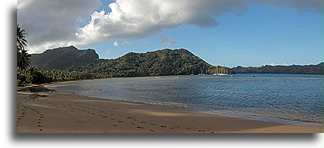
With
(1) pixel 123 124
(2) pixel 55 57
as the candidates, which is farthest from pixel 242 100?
(2) pixel 55 57

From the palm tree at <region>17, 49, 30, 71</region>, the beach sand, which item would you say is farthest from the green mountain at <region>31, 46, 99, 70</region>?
the beach sand

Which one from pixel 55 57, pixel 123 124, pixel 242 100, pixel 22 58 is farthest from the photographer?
pixel 22 58

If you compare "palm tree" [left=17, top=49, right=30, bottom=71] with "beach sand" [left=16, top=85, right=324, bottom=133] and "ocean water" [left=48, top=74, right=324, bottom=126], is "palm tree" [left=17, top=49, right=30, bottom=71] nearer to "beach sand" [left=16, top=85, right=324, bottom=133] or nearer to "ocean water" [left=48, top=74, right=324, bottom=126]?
"beach sand" [left=16, top=85, right=324, bottom=133]

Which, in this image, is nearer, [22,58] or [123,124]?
[123,124]

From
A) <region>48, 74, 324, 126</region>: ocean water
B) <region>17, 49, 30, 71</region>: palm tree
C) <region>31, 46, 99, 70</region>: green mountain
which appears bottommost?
<region>48, 74, 324, 126</region>: ocean water

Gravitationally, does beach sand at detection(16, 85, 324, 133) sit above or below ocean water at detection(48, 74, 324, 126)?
above

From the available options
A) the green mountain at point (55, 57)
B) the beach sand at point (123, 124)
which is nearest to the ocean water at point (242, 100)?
the beach sand at point (123, 124)

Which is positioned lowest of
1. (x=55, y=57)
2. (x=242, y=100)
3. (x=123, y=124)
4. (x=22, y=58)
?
(x=242, y=100)

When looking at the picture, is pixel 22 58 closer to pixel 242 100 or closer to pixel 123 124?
pixel 123 124

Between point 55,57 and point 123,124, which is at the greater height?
point 55,57

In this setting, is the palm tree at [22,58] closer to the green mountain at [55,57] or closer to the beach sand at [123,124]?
the green mountain at [55,57]


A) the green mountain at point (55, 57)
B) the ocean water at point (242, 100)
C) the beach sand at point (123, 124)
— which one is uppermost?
the green mountain at point (55, 57)
